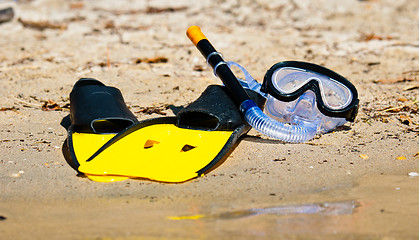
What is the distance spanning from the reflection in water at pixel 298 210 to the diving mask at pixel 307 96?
0.77 metres

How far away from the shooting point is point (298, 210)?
2.35 m

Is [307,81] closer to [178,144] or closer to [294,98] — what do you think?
[294,98]

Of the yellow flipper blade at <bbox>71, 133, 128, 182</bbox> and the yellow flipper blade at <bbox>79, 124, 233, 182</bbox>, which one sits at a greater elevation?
the yellow flipper blade at <bbox>79, 124, 233, 182</bbox>

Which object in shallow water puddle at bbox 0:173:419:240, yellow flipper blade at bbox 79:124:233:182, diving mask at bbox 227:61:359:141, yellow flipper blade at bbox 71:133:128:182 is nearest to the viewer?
shallow water puddle at bbox 0:173:419:240

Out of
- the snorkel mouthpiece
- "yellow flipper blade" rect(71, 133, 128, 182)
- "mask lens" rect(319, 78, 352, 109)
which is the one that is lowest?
"yellow flipper blade" rect(71, 133, 128, 182)

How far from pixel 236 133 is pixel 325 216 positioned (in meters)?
0.93

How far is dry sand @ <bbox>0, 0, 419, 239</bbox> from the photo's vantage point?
2258 millimetres

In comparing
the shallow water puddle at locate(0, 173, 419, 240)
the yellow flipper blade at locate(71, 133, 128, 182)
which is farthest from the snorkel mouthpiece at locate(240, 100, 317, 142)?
the yellow flipper blade at locate(71, 133, 128, 182)

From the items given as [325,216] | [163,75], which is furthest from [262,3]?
[325,216]

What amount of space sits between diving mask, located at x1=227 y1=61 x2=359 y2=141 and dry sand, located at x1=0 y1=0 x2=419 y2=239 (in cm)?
13

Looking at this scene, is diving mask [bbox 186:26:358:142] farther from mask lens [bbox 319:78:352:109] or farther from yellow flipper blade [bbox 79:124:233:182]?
yellow flipper blade [bbox 79:124:233:182]

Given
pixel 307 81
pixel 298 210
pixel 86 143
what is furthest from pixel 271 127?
pixel 86 143

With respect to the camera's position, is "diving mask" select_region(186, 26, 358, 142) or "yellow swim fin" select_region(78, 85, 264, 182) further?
"diving mask" select_region(186, 26, 358, 142)

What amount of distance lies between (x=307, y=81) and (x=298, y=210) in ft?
3.56
